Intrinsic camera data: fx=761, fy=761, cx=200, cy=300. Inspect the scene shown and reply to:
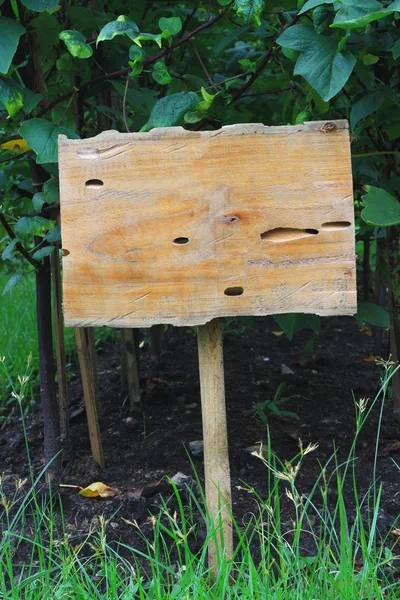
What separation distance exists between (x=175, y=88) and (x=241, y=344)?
195 cm

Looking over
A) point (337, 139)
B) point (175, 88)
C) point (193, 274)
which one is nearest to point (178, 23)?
point (175, 88)

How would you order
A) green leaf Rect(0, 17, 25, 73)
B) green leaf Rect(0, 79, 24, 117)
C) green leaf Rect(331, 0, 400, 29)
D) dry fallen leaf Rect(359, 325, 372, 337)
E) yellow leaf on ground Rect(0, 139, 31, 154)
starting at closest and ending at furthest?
green leaf Rect(331, 0, 400, 29) → green leaf Rect(0, 17, 25, 73) → green leaf Rect(0, 79, 24, 117) → yellow leaf on ground Rect(0, 139, 31, 154) → dry fallen leaf Rect(359, 325, 372, 337)

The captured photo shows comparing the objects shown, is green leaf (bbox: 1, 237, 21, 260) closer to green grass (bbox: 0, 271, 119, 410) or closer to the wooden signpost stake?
the wooden signpost stake

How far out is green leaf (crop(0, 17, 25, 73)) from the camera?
1.66 meters

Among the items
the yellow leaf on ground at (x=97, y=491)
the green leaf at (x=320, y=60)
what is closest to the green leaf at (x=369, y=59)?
the green leaf at (x=320, y=60)

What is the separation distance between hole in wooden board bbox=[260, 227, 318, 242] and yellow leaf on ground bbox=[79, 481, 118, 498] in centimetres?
96

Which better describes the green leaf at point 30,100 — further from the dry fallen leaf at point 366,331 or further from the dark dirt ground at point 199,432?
the dry fallen leaf at point 366,331

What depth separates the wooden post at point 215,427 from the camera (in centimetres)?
166

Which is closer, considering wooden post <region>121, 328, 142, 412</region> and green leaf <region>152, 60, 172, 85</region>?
green leaf <region>152, 60, 172, 85</region>

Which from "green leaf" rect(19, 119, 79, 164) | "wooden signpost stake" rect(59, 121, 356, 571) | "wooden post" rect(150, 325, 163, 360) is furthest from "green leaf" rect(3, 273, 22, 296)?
"wooden post" rect(150, 325, 163, 360)

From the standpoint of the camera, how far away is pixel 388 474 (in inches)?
87.7

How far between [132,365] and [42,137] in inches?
43.0

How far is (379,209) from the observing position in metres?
1.75

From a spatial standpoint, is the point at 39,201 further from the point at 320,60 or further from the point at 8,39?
the point at 320,60
